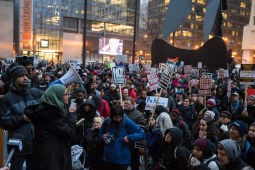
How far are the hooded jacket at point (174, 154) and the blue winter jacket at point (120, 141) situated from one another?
0.49 m

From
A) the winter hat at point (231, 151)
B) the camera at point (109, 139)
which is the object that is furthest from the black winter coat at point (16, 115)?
the winter hat at point (231, 151)

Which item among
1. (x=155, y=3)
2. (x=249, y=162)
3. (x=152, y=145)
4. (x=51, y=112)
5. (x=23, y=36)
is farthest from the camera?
(x=155, y=3)

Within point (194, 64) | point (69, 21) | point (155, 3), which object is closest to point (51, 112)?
point (194, 64)

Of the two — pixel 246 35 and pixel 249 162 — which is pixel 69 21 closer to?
pixel 246 35

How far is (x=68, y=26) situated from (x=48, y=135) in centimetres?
7366

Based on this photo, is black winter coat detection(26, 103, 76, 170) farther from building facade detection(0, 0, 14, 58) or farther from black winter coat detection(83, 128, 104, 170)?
building facade detection(0, 0, 14, 58)

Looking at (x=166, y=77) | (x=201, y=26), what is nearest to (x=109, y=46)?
(x=166, y=77)

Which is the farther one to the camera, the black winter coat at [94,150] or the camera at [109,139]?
the black winter coat at [94,150]

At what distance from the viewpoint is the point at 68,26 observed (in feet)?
247

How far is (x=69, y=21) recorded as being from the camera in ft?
248

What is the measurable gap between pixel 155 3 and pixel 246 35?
4433 centimetres

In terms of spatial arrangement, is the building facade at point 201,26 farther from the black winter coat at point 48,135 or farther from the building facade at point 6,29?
the black winter coat at point 48,135

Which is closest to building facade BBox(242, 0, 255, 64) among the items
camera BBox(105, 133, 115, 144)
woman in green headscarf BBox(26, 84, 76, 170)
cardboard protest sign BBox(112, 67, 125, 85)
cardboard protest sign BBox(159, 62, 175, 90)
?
cardboard protest sign BBox(112, 67, 125, 85)

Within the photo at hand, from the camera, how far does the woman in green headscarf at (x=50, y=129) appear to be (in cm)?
406
